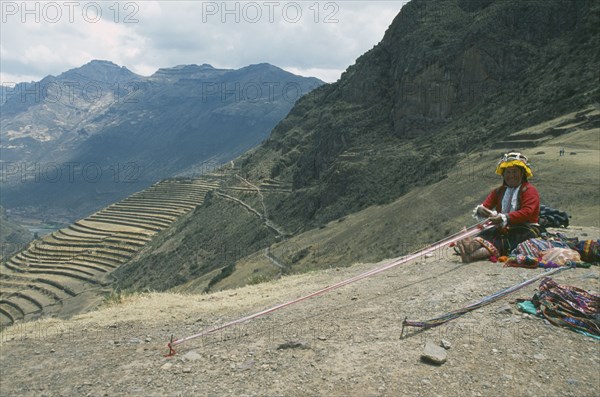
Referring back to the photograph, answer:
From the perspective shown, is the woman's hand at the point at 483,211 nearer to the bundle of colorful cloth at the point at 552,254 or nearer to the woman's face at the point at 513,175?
the woman's face at the point at 513,175

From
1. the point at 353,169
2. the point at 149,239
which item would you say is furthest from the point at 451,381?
the point at 149,239

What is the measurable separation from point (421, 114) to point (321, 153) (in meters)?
15.0

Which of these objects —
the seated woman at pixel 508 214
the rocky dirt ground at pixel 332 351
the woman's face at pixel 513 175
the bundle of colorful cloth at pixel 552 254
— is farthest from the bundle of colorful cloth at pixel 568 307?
the woman's face at pixel 513 175

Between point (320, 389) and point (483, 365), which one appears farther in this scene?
point (483, 365)

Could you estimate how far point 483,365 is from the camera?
468 cm

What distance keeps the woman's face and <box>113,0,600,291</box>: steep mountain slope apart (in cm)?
1157

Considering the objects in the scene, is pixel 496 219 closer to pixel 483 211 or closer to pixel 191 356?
pixel 483 211

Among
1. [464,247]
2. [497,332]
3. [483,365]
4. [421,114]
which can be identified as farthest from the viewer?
[421,114]

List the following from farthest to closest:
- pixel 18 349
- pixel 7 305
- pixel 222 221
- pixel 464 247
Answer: pixel 222 221, pixel 7 305, pixel 464 247, pixel 18 349

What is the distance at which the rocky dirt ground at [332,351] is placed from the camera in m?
4.46

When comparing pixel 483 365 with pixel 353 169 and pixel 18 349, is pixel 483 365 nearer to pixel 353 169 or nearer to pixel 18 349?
pixel 18 349

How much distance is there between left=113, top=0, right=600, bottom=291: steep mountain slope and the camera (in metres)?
29.5

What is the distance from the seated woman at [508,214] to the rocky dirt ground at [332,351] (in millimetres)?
568

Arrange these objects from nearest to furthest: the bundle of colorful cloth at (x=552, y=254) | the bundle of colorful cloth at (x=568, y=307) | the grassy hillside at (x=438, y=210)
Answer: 1. the bundle of colorful cloth at (x=568, y=307)
2. the bundle of colorful cloth at (x=552, y=254)
3. the grassy hillside at (x=438, y=210)
